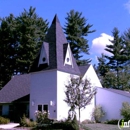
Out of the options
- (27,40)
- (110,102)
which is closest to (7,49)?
(27,40)

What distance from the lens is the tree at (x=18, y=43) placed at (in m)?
44.8

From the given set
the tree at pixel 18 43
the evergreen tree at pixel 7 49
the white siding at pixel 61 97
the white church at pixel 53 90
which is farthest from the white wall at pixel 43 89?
the evergreen tree at pixel 7 49

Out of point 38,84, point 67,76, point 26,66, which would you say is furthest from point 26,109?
point 26,66

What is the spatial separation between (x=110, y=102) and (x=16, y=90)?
12.8m

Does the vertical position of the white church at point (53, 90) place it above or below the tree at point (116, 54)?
below

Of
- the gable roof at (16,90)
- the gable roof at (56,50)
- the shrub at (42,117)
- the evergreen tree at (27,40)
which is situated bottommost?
the shrub at (42,117)

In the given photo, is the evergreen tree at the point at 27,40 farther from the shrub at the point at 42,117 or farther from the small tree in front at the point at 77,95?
the small tree in front at the point at 77,95

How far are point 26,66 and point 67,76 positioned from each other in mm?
19860

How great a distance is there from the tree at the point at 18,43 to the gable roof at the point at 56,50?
16321mm

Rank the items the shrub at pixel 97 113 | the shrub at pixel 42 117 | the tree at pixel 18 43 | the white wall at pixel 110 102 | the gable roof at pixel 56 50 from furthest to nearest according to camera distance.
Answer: the tree at pixel 18 43
the shrub at pixel 97 113
the white wall at pixel 110 102
the gable roof at pixel 56 50
the shrub at pixel 42 117

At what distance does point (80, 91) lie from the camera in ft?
71.9

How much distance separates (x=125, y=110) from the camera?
2645 centimetres

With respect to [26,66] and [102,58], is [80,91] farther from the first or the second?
[102,58]

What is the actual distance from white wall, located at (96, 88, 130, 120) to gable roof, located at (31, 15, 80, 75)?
15.0 ft
